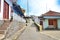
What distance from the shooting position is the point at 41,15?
35.8m

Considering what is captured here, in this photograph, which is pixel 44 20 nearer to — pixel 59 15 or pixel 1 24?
pixel 59 15

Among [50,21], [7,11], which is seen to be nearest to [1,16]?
[7,11]

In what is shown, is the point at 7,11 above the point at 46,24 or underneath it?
above

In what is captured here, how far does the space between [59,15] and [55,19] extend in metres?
1.83

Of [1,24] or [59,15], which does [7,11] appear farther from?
[59,15]

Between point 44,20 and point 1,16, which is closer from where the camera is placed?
point 1,16

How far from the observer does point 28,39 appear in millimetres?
9750

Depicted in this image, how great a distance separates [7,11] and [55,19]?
18.3 meters

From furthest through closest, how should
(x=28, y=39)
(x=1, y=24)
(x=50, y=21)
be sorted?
(x=50, y=21), (x=1, y=24), (x=28, y=39)

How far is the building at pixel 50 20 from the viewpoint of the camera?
3522 centimetres

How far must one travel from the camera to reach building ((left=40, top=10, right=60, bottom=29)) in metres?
35.2

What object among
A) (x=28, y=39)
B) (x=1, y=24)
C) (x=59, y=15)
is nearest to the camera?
(x=28, y=39)

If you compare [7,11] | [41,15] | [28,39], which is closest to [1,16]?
[7,11]

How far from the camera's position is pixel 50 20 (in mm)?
37188
